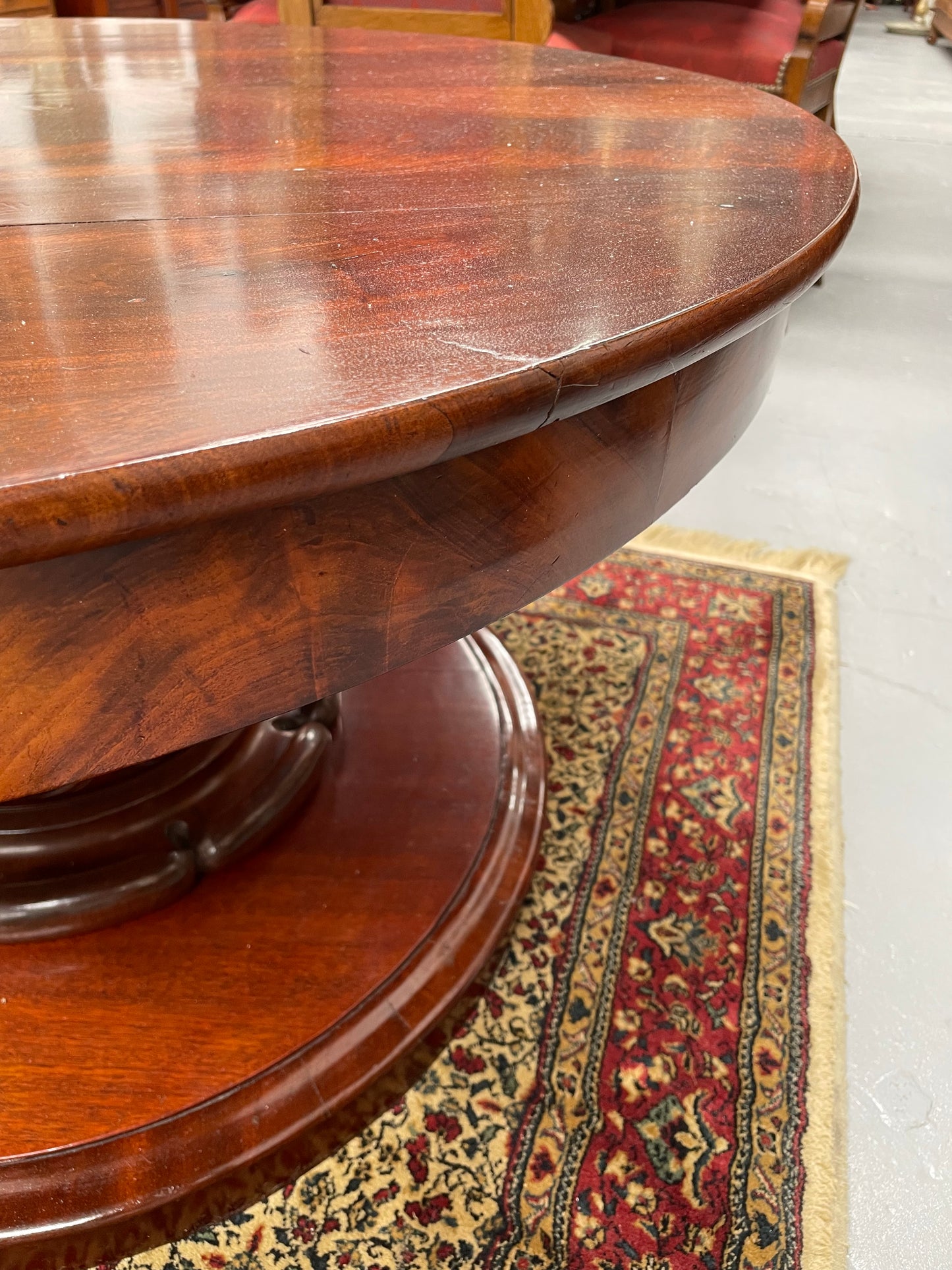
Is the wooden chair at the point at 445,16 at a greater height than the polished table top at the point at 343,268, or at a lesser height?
greater

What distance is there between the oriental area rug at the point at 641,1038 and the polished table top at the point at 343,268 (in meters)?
0.45

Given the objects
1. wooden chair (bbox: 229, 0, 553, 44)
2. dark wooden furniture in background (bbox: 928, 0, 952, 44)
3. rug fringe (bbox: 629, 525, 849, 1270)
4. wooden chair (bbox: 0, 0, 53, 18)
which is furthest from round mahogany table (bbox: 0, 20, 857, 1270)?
dark wooden furniture in background (bbox: 928, 0, 952, 44)

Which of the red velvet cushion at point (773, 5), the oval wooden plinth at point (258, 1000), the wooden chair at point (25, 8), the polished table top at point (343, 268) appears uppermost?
the wooden chair at point (25, 8)

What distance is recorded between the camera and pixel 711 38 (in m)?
1.69

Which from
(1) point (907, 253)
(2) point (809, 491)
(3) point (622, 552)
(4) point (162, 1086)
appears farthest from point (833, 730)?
(1) point (907, 253)

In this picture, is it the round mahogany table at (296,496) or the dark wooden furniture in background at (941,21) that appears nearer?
the round mahogany table at (296,496)

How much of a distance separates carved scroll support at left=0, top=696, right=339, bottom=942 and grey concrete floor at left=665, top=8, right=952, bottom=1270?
16.3 inches

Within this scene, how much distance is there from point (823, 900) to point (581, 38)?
5.22ft

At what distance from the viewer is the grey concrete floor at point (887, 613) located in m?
0.58

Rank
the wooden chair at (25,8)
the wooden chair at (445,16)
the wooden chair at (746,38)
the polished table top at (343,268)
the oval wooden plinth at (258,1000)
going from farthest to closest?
the wooden chair at (25,8), the wooden chair at (746,38), the wooden chair at (445,16), the oval wooden plinth at (258,1000), the polished table top at (343,268)

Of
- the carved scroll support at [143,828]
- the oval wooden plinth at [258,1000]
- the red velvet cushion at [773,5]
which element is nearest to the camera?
the oval wooden plinth at [258,1000]

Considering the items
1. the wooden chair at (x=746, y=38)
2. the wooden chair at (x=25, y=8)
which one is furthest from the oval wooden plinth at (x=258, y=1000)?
the wooden chair at (x=25, y=8)

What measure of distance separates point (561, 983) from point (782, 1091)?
0.48 ft

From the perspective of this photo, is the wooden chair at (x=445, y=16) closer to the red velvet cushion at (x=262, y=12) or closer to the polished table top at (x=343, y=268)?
the red velvet cushion at (x=262, y=12)
